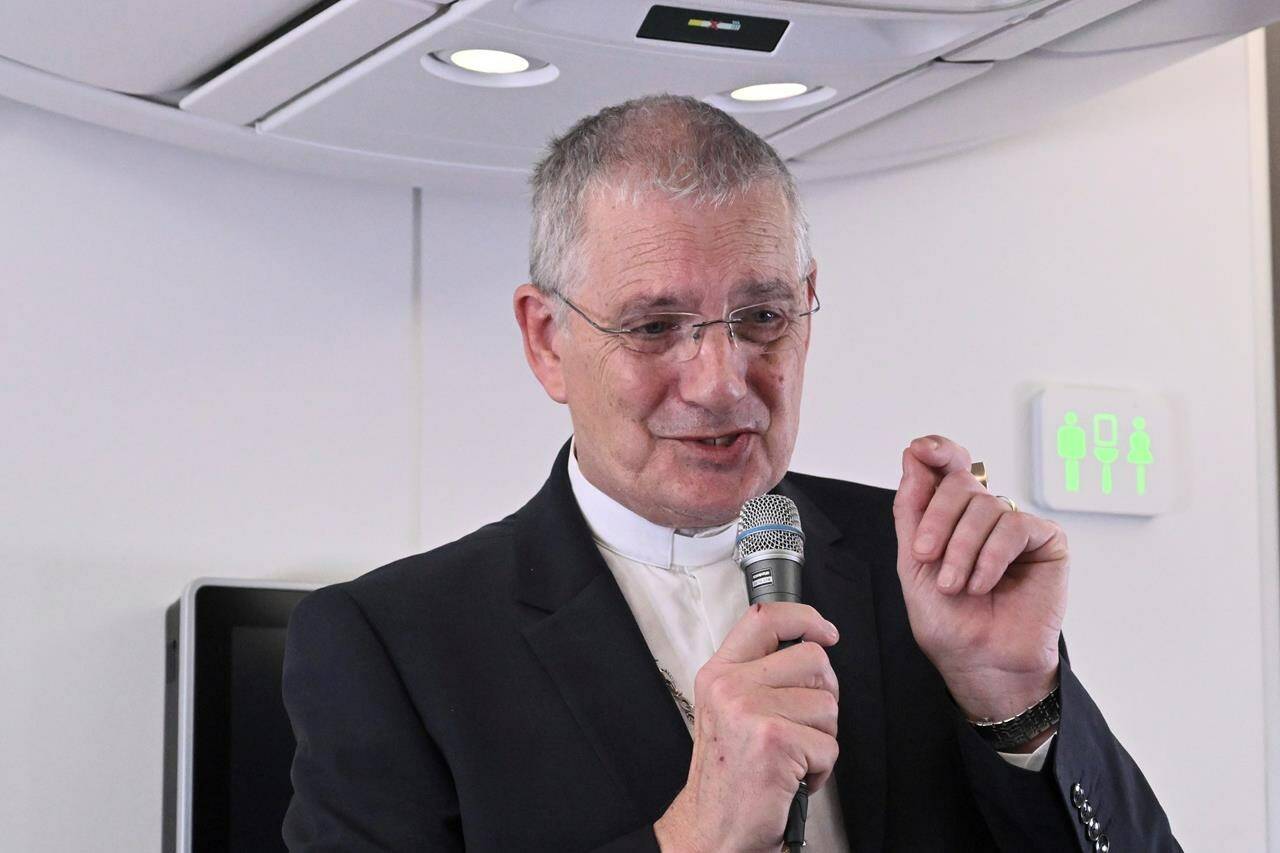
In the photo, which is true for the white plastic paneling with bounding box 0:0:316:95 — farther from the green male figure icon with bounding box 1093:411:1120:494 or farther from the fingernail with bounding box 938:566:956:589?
the green male figure icon with bounding box 1093:411:1120:494

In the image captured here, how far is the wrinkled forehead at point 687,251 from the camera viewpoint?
179cm

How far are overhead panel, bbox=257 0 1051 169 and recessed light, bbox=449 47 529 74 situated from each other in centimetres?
2

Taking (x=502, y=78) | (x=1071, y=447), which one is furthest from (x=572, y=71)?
(x=1071, y=447)

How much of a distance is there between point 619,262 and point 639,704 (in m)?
0.51

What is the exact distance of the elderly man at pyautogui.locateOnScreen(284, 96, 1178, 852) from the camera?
1.73m

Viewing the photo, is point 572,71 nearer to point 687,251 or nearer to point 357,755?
point 687,251

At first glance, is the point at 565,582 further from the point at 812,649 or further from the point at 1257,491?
the point at 1257,491

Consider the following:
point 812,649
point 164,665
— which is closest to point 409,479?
point 164,665

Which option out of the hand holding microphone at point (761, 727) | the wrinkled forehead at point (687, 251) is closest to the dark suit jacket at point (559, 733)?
the hand holding microphone at point (761, 727)

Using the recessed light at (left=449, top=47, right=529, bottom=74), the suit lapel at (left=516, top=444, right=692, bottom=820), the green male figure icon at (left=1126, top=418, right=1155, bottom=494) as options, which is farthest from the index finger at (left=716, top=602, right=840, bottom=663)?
the green male figure icon at (left=1126, top=418, right=1155, bottom=494)

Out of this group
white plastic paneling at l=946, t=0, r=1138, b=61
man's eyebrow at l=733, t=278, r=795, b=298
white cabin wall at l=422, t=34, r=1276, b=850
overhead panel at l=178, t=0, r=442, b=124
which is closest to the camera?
man's eyebrow at l=733, t=278, r=795, b=298

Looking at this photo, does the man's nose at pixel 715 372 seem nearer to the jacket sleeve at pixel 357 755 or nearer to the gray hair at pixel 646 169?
the gray hair at pixel 646 169

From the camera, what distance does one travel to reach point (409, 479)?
3020 millimetres

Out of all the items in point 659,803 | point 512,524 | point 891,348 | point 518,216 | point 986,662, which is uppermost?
point 518,216
